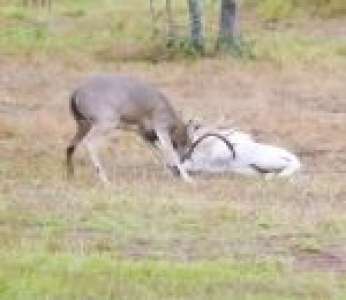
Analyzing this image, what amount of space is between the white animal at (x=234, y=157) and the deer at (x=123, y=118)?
0.53ft

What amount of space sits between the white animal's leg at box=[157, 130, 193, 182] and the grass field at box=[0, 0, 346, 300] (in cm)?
15

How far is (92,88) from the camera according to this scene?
12477 mm

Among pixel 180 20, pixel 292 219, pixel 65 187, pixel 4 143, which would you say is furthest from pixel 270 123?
pixel 180 20

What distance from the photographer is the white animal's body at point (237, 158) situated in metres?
13.1

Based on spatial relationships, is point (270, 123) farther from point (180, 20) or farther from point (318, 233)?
point (180, 20)

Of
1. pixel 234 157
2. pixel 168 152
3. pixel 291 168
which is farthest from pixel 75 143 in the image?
pixel 291 168

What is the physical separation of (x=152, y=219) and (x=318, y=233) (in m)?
1.18

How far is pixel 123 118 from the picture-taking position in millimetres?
12688

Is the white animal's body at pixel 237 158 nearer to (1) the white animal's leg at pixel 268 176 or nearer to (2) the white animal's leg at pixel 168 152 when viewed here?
(1) the white animal's leg at pixel 268 176

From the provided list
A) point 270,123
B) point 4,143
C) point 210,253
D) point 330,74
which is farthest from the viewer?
point 330,74

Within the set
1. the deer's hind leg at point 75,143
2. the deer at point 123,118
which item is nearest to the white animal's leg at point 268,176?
the deer at point 123,118

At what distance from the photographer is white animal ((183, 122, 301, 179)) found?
13.1m

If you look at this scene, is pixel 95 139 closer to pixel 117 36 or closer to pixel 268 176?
pixel 268 176

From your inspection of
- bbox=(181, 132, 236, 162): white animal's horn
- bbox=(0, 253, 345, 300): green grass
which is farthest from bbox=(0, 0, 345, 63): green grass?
bbox=(0, 253, 345, 300): green grass
